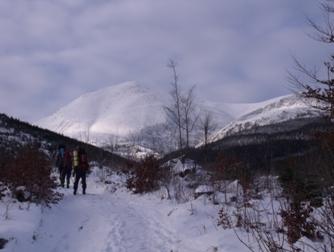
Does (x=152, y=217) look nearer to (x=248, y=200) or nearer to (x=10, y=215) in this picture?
(x=248, y=200)

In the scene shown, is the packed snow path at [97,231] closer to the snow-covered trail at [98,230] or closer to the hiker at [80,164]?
the snow-covered trail at [98,230]

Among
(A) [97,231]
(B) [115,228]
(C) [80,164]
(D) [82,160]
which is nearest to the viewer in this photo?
(A) [97,231]

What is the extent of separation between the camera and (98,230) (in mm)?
11383

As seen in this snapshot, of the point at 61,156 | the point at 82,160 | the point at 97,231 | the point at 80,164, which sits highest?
the point at 61,156

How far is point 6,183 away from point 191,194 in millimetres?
5385

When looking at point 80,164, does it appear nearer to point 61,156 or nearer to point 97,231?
point 61,156

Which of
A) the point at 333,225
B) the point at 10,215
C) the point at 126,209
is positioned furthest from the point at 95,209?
the point at 333,225

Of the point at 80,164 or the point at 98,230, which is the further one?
the point at 80,164

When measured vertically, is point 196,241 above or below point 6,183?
below

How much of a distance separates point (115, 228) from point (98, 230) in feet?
1.23

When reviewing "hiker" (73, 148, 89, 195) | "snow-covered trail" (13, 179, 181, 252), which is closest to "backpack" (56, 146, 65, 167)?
"hiker" (73, 148, 89, 195)

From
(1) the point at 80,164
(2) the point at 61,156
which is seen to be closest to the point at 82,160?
(1) the point at 80,164

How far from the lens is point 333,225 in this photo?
16.0ft

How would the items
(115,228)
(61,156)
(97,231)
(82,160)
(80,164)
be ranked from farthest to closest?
1. (61,156)
2. (82,160)
3. (80,164)
4. (115,228)
5. (97,231)
